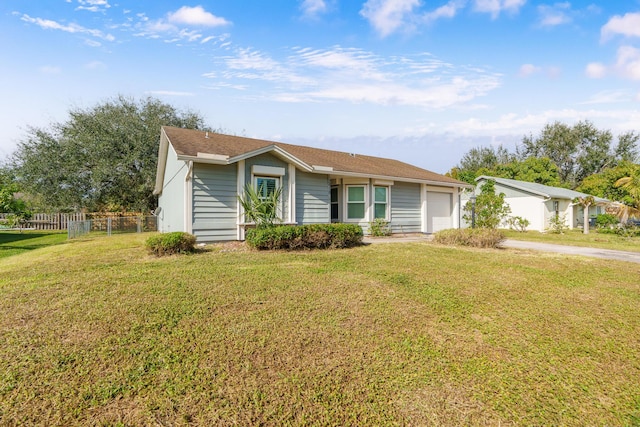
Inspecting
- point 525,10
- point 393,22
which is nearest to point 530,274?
point 393,22

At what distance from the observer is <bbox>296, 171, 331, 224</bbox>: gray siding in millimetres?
11820

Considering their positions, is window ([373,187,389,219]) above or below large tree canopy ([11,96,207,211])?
below

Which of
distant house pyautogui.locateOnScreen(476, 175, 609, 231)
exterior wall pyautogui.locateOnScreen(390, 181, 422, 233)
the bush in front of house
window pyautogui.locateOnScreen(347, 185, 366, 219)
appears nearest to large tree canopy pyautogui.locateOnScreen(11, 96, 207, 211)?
window pyautogui.locateOnScreen(347, 185, 366, 219)

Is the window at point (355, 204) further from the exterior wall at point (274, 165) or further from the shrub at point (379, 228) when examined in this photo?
the exterior wall at point (274, 165)

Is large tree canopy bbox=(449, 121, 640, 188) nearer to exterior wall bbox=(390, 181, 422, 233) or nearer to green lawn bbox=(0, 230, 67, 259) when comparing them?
exterior wall bbox=(390, 181, 422, 233)

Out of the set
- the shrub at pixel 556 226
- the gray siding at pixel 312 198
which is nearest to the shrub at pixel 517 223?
the shrub at pixel 556 226

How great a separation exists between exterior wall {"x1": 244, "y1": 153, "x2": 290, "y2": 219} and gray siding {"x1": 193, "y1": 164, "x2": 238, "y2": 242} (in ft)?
1.56

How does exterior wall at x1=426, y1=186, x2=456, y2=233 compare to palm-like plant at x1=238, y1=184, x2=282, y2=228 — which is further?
exterior wall at x1=426, y1=186, x2=456, y2=233

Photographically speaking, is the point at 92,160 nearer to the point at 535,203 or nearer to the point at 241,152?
the point at 241,152

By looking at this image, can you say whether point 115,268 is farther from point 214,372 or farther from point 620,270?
point 620,270

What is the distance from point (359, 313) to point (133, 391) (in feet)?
8.91

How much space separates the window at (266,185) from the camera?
426 inches

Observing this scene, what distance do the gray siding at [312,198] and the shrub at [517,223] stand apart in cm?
1568

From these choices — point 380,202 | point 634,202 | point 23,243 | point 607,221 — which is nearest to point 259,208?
point 380,202
